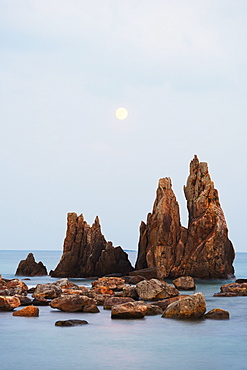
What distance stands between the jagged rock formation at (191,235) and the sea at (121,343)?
54112mm

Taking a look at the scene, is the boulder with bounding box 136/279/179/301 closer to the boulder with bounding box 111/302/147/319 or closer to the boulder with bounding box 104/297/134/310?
the boulder with bounding box 104/297/134/310

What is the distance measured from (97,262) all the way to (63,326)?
217ft

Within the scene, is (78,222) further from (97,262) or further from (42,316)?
(42,316)

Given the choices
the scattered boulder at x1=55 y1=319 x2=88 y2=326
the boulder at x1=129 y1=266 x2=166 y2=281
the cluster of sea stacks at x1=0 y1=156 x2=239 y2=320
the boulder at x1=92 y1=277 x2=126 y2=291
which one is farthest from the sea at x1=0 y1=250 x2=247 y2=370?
the cluster of sea stacks at x1=0 y1=156 x2=239 y2=320

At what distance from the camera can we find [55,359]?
75.8 feet

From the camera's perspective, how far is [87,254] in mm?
100500

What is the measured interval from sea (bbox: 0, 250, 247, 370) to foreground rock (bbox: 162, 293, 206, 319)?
913mm

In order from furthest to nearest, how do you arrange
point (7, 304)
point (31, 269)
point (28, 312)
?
point (31, 269) < point (7, 304) < point (28, 312)

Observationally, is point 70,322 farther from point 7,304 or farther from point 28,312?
point 7,304

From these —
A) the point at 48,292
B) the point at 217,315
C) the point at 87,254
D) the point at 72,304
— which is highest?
the point at 87,254

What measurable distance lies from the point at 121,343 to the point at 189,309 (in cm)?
898

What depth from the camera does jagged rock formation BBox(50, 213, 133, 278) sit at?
9687 cm

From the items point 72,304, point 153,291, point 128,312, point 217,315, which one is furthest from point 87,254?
point 217,315

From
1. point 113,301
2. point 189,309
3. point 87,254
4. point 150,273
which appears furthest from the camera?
point 87,254
